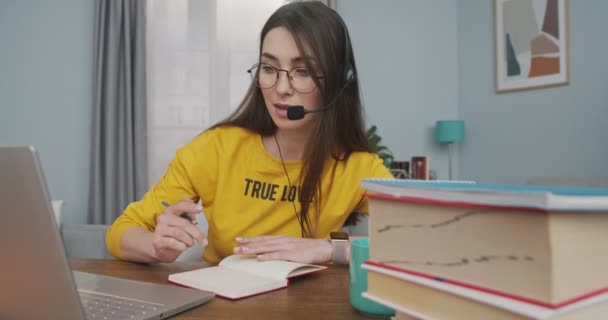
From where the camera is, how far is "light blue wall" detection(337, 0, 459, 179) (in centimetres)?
379

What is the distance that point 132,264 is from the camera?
97 cm

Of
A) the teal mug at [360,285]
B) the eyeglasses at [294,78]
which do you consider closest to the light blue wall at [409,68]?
the eyeglasses at [294,78]

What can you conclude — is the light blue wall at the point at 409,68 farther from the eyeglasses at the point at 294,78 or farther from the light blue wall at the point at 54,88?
the eyeglasses at the point at 294,78

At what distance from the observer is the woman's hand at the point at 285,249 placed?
3.02ft

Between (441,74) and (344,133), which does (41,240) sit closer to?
(344,133)

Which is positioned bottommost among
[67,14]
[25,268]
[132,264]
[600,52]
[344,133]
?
[132,264]

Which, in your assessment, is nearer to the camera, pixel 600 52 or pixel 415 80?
pixel 600 52

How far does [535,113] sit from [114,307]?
3.29 meters

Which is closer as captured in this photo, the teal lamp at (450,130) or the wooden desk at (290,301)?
the wooden desk at (290,301)

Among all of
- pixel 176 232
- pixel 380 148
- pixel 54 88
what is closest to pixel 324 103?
pixel 176 232

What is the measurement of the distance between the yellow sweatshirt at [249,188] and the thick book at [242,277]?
39cm

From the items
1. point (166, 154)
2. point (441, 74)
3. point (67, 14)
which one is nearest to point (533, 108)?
point (441, 74)

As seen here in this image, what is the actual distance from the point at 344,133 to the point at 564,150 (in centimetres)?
238

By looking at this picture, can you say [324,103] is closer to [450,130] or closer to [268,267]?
[268,267]
